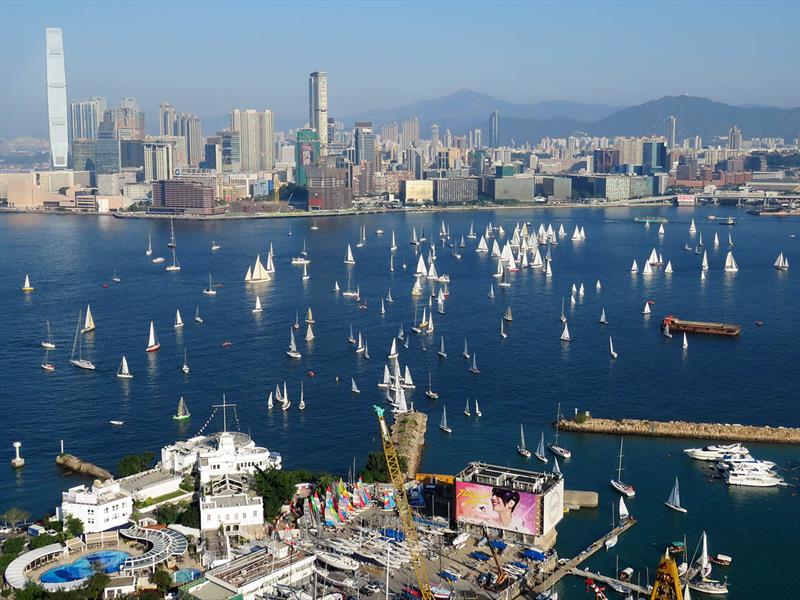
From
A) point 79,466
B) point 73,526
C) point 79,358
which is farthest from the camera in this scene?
point 79,358

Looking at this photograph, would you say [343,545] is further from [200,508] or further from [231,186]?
[231,186]

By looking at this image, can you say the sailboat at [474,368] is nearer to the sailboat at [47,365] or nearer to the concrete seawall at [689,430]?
the concrete seawall at [689,430]

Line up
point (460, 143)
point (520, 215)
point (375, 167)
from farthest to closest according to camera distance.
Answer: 1. point (460, 143)
2. point (375, 167)
3. point (520, 215)

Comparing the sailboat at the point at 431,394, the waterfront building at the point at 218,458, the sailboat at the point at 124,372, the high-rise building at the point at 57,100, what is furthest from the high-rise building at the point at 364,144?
the waterfront building at the point at 218,458

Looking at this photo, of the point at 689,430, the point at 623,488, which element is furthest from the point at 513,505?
the point at 689,430

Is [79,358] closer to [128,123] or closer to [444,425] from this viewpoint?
[444,425]

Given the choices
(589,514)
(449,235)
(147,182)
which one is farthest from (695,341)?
(147,182)

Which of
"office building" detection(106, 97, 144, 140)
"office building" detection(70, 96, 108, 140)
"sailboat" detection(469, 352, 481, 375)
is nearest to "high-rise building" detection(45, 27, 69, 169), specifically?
"office building" detection(106, 97, 144, 140)
